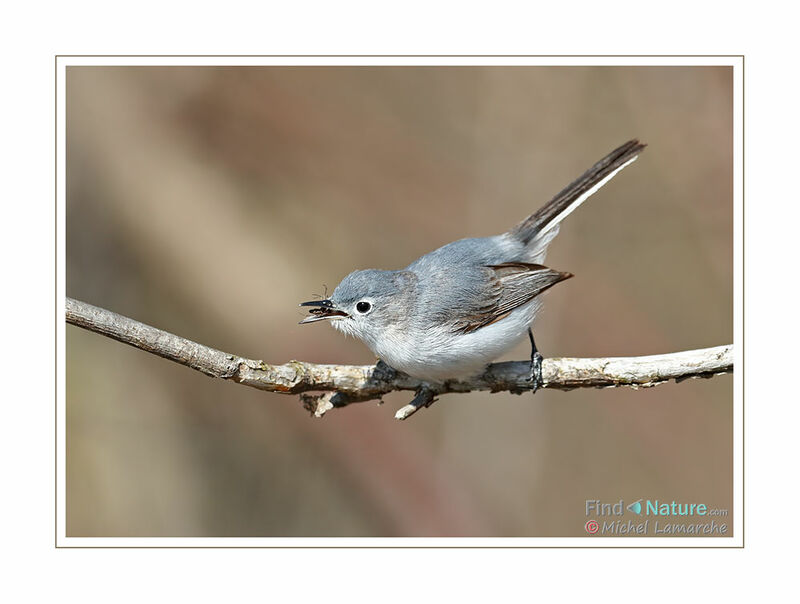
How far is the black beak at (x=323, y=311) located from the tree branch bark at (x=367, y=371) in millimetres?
209

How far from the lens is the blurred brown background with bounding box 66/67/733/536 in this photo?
14.0 feet

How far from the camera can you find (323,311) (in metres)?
2.74

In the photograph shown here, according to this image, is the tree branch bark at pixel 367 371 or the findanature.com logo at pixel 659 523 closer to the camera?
the tree branch bark at pixel 367 371

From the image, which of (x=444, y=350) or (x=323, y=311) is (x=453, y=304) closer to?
(x=444, y=350)

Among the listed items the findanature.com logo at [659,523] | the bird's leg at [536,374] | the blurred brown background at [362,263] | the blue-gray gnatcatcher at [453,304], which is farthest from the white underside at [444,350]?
the blurred brown background at [362,263]

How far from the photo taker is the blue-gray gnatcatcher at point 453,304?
2715 mm

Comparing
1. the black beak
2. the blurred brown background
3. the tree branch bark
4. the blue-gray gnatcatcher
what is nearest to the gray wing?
the blue-gray gnatcatcher

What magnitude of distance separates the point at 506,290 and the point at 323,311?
0.88 meters

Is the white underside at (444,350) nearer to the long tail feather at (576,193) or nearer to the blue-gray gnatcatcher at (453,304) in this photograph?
the blue-gray gnatcatcher at (453,304)

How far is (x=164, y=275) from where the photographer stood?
4.80 m

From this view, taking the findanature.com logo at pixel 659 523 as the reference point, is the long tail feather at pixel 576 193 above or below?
above

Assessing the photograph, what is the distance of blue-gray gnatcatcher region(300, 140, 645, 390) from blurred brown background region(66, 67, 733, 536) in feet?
4.32

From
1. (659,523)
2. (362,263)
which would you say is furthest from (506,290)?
(362,263)
